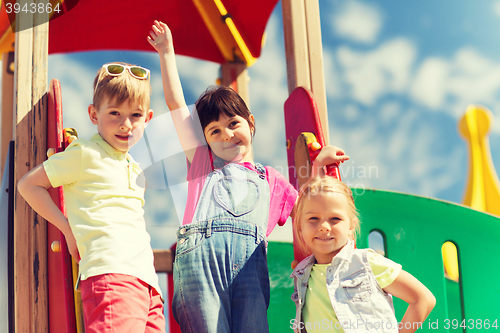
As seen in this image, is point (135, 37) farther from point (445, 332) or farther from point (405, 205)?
point (445, 332)

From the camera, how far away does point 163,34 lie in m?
1.69

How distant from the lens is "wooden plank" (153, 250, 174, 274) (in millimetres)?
2777

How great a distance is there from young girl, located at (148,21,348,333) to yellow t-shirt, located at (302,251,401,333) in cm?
14

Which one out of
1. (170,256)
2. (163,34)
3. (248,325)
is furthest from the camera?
(170,256)

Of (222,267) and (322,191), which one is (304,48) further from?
(222,267)

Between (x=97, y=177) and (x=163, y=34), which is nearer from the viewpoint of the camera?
(x=97, y=177)

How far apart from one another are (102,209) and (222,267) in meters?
0.44

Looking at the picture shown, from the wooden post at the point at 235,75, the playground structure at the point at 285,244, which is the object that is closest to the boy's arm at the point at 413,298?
the playground structure at the point at 285,244

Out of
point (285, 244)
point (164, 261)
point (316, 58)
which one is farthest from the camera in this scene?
point (164, 261)

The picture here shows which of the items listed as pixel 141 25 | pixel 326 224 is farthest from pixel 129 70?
pixel 141 25

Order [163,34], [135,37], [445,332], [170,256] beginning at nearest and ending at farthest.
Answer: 1. [163,34]
2. [445,332]
3. [170,256]
4. [135,37]

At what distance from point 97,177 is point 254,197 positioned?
1.80 feet

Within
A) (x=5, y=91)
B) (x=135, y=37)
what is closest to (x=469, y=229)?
(x=135, y=37)

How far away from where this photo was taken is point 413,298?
54.6 inches
